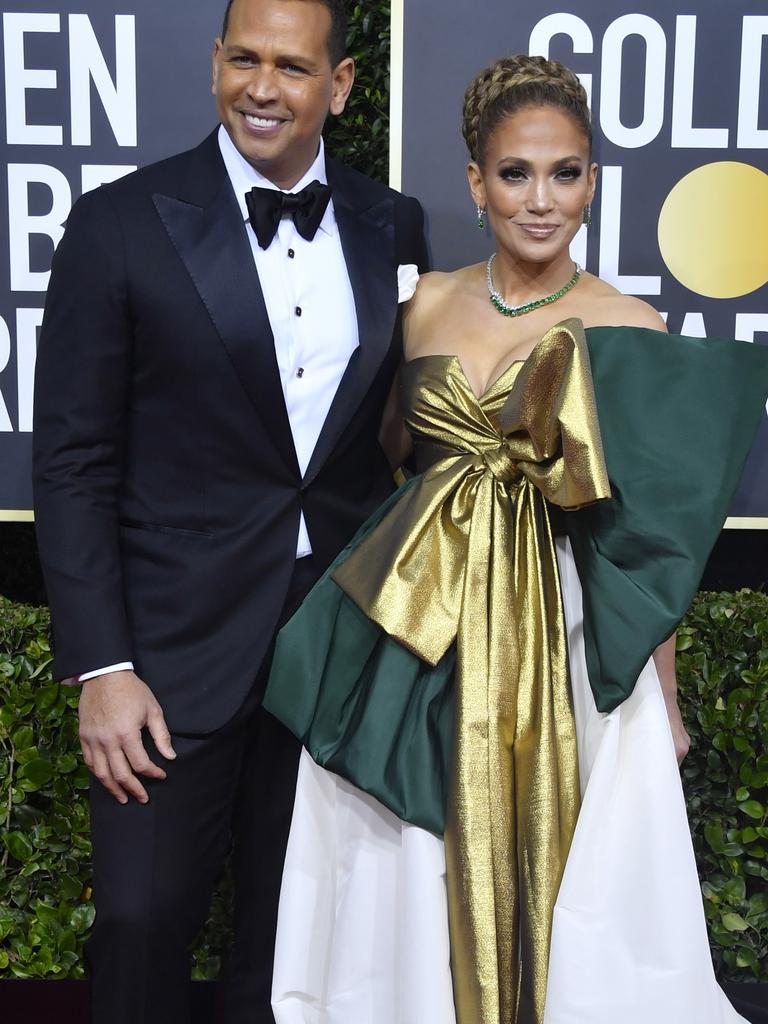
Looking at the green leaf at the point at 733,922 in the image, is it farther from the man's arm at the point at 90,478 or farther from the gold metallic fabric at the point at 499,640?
the man's arm at the point at 90,478

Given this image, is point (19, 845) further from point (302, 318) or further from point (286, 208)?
point (286, 208)

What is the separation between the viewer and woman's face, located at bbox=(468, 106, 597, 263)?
1699mm

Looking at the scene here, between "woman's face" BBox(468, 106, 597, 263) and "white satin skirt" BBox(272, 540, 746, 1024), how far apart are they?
0.45m

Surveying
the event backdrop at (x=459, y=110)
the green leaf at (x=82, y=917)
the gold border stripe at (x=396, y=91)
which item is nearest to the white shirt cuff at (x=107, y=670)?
the green leaf at (x=82, y=917)

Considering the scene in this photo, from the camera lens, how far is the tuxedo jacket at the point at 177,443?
1684 millimetres

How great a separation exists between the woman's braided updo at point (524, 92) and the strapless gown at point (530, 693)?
14.2 inches

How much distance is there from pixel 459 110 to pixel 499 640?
116 cm

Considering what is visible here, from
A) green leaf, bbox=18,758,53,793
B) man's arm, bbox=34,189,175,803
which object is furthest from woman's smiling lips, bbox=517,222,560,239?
green leaf, bbox=18,758,53,793

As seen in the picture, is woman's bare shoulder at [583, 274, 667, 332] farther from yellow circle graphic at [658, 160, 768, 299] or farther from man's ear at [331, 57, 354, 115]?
yellow circle graphic at [658, 160, 768, 299]

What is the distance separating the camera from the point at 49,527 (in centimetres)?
171

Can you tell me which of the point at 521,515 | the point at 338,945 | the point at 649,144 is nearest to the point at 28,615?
the point at 338,945

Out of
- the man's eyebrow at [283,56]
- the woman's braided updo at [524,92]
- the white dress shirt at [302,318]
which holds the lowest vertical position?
the white dress shirt at [302,318]

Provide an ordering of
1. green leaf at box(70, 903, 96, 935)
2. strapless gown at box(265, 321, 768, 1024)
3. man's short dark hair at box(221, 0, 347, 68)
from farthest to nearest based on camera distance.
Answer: green leaf at box(70, 903, 96, 935), man's short dark hair at box(221, 0, 347, 68), strapless gown at box(265, 321, 768, 1024)

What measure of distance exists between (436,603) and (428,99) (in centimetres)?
112
